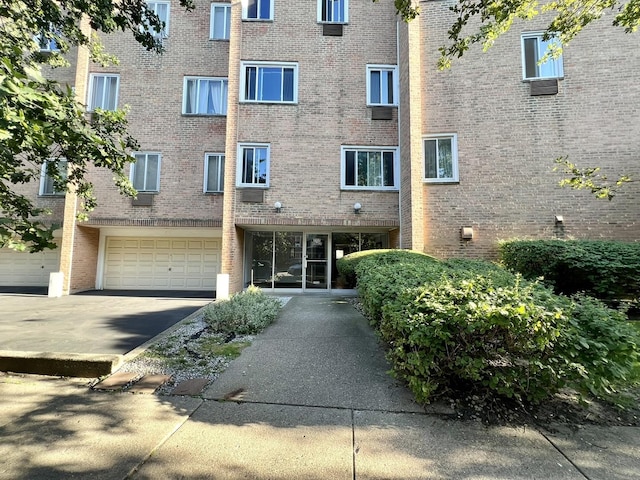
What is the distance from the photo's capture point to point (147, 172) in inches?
449

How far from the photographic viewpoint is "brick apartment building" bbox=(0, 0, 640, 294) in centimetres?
898

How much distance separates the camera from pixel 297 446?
98.3 inches

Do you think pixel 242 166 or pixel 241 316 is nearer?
pixel 241 316

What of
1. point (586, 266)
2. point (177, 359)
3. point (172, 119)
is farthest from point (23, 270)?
point (586, 266)

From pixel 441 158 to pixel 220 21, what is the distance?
9.89 m

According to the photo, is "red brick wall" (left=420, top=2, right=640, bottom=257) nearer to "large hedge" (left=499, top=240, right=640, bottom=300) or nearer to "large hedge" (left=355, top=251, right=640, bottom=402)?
"large hedge" (left=499, top=240, right=640, bottom=300)

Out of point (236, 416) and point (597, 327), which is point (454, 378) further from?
point (236, 416)

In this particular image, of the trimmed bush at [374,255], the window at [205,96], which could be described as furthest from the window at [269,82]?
the trimmed bush at [374,255]

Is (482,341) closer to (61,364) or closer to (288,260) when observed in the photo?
(61,364)

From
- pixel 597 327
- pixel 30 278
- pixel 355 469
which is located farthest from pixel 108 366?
pixel 30 278

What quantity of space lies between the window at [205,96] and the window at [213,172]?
1726 mm

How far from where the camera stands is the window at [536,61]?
9.20 metres

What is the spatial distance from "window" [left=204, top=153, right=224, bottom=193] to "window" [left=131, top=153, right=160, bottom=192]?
1760mm

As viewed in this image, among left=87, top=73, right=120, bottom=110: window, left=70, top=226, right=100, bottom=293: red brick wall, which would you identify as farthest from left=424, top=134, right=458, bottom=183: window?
left=70, top=226, right=100, bottom=293: red brick wall
